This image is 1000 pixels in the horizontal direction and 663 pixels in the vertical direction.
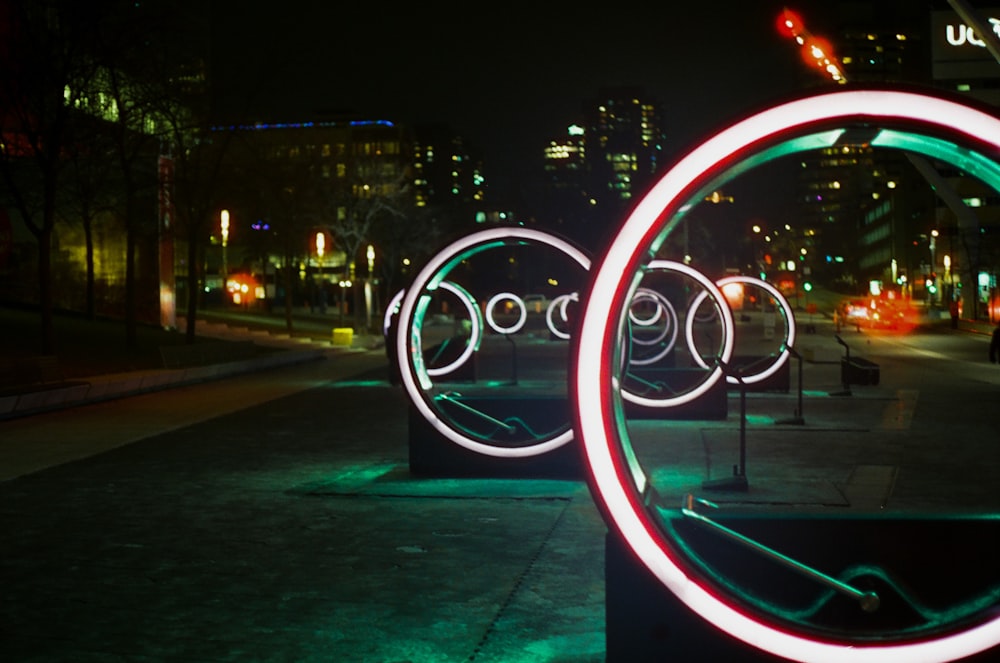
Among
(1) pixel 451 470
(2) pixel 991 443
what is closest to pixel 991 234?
(2) pixel 991 443

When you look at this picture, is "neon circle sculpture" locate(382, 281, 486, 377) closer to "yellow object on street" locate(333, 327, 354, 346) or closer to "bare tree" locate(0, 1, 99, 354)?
"bare tree" locate(0, 1, 99, 354)

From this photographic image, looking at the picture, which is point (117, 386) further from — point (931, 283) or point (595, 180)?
point (931, 283)

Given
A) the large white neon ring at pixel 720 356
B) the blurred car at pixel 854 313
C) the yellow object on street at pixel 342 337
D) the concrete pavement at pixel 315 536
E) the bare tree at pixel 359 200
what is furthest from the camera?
the blurred car at pixel 854 313

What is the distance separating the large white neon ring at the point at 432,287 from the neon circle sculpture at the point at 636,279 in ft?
26.2

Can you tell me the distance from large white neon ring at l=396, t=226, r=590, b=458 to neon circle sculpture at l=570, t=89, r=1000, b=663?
26.2ft

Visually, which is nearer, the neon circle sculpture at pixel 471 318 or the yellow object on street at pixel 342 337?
the neon circle sculpture at pixel 471 318

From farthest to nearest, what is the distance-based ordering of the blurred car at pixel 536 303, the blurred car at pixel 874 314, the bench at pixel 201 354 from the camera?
the blurred car at pixel 536 303 < the blurred car at pixel 874 314 < the bench at pixel 201 354

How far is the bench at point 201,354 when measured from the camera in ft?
102

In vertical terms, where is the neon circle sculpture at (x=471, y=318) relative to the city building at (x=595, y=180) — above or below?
below

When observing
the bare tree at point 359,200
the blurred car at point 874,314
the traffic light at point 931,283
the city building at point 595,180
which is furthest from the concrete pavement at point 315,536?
the traffic light at point 931,283

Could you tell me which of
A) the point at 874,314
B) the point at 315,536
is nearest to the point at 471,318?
the point at 315,536

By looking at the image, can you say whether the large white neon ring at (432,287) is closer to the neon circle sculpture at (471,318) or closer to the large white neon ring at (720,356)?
the large white neon ring at (720,356)

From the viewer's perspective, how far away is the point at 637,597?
5.47 metres

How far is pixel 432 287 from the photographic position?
1469cm
